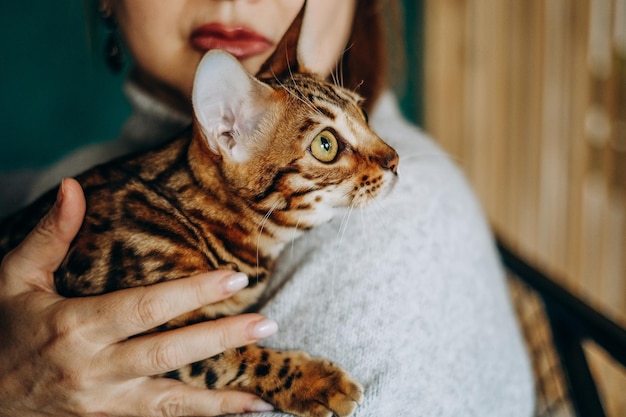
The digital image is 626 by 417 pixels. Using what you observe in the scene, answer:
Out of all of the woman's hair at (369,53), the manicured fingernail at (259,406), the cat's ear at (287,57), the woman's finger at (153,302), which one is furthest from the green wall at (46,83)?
the manicured fingernail at (259,406)

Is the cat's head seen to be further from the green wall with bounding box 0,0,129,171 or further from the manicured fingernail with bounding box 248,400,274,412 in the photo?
the green wall with bounding box 0,0,129,171

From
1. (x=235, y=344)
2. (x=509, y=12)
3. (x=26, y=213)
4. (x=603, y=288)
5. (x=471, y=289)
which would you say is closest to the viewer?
(x=235, y=344)

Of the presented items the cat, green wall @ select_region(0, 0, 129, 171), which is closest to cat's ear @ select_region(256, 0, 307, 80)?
the cat

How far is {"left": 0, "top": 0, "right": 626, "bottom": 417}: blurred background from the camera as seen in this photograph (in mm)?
1694

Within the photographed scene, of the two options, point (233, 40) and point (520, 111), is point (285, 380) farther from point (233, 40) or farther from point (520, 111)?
point (520, 111)

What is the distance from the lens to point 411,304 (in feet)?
2.56

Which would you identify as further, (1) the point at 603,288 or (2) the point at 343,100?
(1) the point at 603,288

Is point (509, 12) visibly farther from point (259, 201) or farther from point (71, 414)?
point (71, 414)

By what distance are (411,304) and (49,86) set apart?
4.76 ft

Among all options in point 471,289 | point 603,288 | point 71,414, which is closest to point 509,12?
point 603,288

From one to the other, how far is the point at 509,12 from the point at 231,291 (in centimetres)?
177

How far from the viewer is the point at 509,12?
79.0 inches

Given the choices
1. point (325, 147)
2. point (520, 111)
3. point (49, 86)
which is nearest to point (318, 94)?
point (325, 147)

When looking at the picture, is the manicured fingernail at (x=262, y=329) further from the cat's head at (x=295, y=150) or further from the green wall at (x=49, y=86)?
the green wall at (x=49, y=86)
